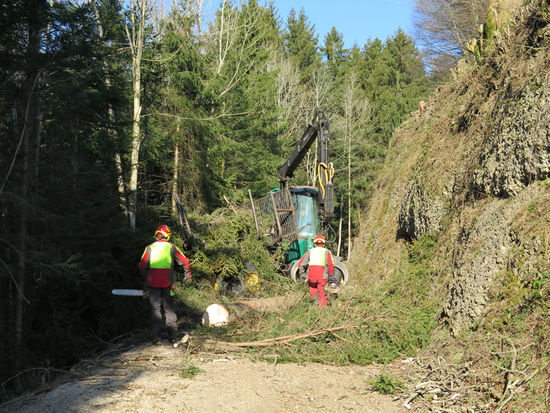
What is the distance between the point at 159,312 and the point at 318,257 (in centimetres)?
332

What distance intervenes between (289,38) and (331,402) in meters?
40.7

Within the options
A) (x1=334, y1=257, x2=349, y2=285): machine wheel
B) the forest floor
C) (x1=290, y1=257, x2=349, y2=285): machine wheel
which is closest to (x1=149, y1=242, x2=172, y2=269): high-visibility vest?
the forest floor

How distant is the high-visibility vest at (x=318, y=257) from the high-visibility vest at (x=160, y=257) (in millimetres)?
2984

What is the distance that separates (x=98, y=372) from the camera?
6797 millimetres

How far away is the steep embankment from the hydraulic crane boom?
211cm

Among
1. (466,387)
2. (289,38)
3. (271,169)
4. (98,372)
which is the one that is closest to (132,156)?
(98,372)

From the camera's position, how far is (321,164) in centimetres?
1498

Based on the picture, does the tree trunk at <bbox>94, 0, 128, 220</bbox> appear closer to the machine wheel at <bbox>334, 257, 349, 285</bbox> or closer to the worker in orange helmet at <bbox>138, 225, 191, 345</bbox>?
the worker in orange helmet at <bbox>138, 225, 191, 345</bbox>

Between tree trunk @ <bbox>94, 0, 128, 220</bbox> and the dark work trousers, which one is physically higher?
tree trunk @ <bbox>94, 0, 128, 220</bbox>

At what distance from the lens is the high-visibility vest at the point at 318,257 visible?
10.3m

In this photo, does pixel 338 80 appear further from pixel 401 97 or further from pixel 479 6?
pixel 479 6

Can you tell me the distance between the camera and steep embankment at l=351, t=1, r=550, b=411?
610 centimetres

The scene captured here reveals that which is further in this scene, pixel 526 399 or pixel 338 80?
pixel 338 80

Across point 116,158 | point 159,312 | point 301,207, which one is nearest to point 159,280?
point 159,312
